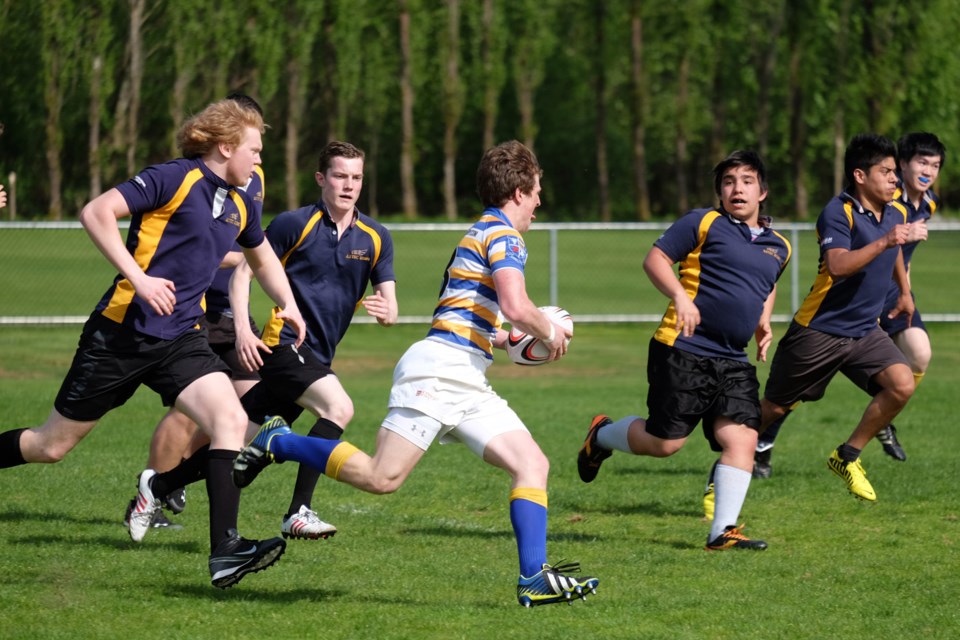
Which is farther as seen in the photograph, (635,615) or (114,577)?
(114,577)

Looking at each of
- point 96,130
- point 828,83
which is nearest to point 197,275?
point 96,130

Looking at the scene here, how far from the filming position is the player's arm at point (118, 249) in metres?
5.50

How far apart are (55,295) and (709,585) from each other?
17569mm

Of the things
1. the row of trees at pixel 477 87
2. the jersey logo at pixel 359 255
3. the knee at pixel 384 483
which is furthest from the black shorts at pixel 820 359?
the row of trees at pixel 477 87

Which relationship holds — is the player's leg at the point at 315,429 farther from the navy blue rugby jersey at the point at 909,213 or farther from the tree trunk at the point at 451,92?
the tree trunk at the point at 451,92

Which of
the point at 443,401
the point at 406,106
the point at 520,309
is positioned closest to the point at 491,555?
the point at 443,401

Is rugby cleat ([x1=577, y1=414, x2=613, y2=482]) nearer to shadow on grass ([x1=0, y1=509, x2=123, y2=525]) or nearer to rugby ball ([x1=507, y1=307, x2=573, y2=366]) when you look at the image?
rugby ball ([x1=507, y1=307, x2=573, y2=366])

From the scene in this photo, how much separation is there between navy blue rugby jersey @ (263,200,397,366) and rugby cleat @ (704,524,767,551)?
213cm

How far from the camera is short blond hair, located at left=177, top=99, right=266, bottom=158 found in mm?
5828

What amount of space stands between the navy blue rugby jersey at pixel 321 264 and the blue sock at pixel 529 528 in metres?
1.82

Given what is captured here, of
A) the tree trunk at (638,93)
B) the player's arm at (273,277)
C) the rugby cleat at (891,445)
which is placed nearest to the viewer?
the player's arm at (273,277)

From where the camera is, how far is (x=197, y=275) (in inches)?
235

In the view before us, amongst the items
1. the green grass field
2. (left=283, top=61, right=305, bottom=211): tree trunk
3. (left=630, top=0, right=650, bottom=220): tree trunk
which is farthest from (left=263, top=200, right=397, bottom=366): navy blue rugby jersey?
(left=630, top=0, right=650, bottom=220): tree trunk

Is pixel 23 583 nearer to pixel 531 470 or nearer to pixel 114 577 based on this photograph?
pixel 114 577
